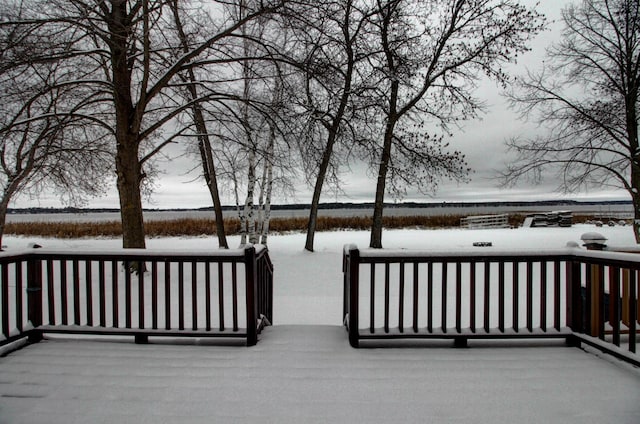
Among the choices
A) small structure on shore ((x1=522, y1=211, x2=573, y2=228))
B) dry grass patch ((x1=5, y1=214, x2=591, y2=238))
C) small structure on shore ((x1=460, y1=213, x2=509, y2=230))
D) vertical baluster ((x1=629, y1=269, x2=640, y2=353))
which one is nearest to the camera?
vertical baluster ((x1=629, y1=269, x2=640, y2=353))

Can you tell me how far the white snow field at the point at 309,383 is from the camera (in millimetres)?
2703

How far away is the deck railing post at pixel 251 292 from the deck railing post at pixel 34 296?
2.27 meters

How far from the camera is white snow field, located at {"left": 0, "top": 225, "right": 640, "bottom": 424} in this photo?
8.87 feet

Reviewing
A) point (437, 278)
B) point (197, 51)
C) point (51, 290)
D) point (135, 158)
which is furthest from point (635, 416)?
point (135, 158)

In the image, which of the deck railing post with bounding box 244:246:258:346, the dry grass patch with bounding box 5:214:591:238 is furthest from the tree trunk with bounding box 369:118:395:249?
the dry grass patch with bounding box 5:214:591:238

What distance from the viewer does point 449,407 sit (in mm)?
2781

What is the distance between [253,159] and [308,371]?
35.2 feet

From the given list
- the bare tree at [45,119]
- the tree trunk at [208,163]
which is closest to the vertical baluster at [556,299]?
the bare tree at [45,119]

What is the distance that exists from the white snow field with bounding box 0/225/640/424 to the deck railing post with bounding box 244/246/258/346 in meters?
0.14

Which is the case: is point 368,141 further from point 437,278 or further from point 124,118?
point 124,118

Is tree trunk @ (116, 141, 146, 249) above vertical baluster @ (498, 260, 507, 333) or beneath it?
above

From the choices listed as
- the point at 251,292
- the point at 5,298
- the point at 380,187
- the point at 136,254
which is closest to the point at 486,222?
the point at 380,187

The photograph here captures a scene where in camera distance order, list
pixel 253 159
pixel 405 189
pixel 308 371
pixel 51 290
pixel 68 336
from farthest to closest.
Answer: pixel 405 189, pixel 253 159, pixel 68 336, pixel 51 290, pixel 308 371

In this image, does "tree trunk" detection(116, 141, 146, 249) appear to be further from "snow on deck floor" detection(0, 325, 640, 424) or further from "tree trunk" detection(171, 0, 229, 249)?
"snow on deck floor" detection(0, 325, 640, 424)
